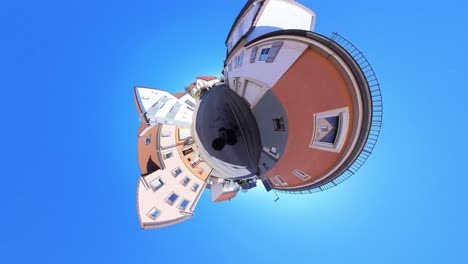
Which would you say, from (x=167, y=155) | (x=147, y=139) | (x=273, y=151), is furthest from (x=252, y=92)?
(x=147, y=139)

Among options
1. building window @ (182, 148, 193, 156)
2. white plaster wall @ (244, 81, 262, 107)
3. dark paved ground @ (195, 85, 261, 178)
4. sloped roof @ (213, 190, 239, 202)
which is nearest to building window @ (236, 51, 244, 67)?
white plaster wall @ (244, 81, 262, 107)

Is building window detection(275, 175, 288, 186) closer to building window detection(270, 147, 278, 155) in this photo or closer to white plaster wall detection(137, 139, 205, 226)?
building window detection(270, 147, 278, 155)

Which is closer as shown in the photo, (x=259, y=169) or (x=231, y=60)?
(x=259, y=169)

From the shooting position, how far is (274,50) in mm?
5410

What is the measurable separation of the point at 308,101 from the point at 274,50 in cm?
214

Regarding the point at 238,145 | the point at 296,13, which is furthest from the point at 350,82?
the point at 296,13

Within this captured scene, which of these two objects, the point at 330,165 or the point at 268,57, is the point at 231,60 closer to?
the point at 268,57

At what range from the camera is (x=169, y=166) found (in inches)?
377

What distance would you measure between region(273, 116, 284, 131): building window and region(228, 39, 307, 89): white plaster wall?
1208mm

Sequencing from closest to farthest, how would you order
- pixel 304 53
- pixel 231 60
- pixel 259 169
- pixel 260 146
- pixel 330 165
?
pixel 304 53 < pixel 330 165 < pixel 260 146 < pixel 259 169 < pixel 231 60

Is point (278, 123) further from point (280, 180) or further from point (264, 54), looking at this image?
point (280, 180)

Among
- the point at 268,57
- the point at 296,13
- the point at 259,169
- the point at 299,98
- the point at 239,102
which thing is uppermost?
the point at 296,13

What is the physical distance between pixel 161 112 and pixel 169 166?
336cm

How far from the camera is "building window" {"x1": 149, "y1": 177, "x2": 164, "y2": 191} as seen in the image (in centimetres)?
912
